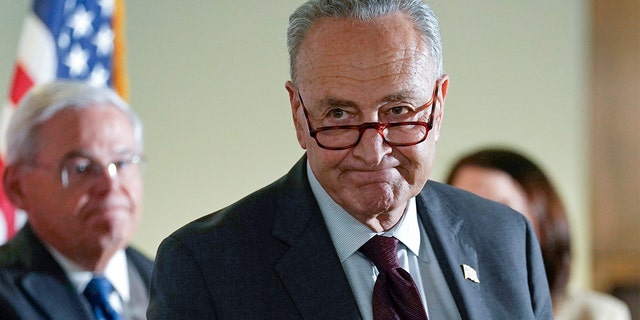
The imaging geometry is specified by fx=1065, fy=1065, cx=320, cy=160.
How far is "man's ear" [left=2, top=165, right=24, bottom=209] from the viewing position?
Answer: 3.07 m

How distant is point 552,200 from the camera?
3.63 meters

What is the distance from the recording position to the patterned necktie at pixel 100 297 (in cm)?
277

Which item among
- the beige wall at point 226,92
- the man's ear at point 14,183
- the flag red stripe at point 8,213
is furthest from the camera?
the beige wall at point 226,92

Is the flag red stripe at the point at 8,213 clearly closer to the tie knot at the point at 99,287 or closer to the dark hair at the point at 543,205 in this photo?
the tie knot at the point at 99,287

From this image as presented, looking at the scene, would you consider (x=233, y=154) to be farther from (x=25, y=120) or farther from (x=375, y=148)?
(x=375, y=148)

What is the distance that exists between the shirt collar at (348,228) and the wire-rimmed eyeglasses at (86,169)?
1205 mm

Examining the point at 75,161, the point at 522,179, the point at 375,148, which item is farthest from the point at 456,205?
the point at 522,179

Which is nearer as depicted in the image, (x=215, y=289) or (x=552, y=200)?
(x=215, y=289)

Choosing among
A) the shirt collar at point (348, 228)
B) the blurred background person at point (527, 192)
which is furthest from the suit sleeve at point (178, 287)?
the blurred background person at point (527, 192)

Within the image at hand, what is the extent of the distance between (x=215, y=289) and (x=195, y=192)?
344cm

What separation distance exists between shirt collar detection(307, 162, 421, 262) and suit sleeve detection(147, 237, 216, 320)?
10.0 inches

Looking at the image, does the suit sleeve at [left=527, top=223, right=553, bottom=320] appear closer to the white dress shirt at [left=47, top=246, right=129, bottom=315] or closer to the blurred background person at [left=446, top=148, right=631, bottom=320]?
the white dress shirt at [left=47, top=246, right=129, bottom=315]

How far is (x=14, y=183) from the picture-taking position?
10.1ft

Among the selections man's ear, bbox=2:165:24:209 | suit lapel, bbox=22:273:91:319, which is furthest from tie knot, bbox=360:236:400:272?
man's ear, bbox=2:165:24:209
